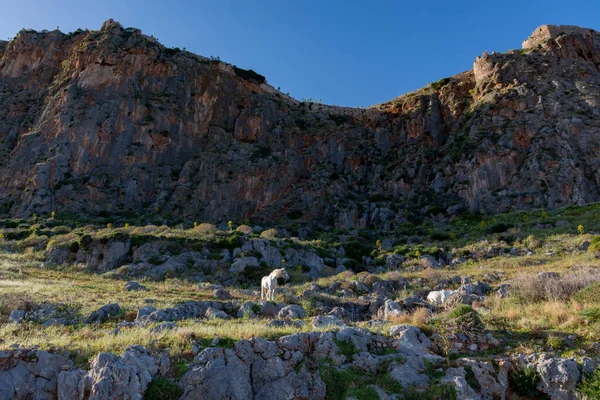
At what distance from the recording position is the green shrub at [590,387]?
6137mm

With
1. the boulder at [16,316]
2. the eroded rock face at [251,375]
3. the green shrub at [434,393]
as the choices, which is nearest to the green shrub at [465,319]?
the green shrub at [434,393]

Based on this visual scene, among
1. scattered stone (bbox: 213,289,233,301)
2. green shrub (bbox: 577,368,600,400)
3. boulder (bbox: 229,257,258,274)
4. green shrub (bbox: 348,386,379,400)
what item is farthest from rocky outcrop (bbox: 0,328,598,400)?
boulder (bbox: 229,257,258,274)

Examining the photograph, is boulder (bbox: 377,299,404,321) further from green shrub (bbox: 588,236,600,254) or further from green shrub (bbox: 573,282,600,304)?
green shrub (bbox: 588,236,600,254)

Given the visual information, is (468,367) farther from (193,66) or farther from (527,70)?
(193,66)

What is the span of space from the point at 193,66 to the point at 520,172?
133 feet

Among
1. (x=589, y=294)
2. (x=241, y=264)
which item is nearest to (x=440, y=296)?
(x=589, y=294)

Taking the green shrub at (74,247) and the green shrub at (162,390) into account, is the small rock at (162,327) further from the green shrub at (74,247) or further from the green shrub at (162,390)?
the green shrub at (74,247)

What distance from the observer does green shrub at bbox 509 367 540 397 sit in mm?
6695

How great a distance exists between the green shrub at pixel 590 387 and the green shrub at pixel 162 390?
6457mm

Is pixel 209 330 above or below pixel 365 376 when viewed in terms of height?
above

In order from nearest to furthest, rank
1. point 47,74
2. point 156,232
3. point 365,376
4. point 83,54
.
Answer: point 365,376
point 156,232
point 83,54
point 47,74

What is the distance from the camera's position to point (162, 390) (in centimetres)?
604

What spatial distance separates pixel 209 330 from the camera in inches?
309

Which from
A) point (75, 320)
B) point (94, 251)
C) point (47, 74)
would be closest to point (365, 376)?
point (75, 320)
